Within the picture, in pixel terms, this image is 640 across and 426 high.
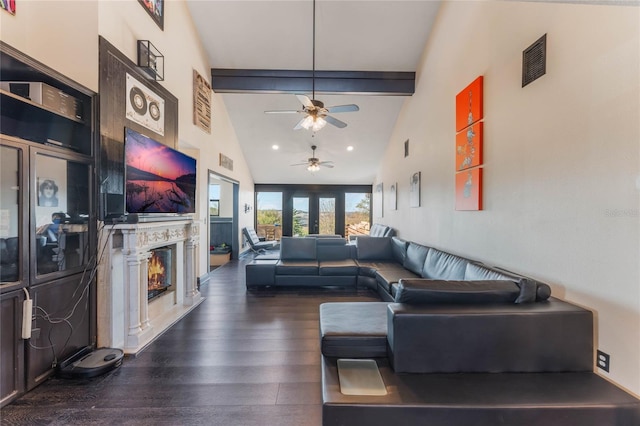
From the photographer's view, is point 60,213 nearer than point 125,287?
Yes

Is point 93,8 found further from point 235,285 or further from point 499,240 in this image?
point 499,240

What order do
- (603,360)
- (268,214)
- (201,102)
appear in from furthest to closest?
(268,214), (201,102), (603,360)

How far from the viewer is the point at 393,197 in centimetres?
655

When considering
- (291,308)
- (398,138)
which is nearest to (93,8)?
(291,308)

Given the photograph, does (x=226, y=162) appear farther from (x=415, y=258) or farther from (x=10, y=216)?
(x=415, y=258)

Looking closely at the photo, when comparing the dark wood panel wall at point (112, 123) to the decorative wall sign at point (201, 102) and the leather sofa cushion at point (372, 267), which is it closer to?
the decorative wall sign at point (201, 102)

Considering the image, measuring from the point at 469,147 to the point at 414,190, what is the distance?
1.94m

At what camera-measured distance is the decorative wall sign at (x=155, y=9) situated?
10.2ft

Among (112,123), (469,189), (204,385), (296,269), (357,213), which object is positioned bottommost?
(204,385)

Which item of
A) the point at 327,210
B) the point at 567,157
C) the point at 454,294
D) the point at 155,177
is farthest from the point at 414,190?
the point at 327,210

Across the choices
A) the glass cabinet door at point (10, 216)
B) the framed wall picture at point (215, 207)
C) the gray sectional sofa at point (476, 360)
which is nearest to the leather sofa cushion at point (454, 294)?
the gray sectional sofa at point (476, 360)

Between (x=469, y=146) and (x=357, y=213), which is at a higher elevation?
(x=469, y=146)

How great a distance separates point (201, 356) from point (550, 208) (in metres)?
3.18

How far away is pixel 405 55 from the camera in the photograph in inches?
192
